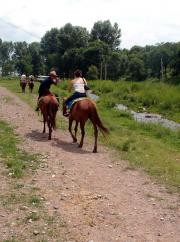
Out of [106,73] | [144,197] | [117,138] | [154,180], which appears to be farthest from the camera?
[106,73]

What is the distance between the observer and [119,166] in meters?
11.0

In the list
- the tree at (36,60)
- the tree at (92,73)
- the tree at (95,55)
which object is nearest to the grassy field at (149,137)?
the tree at (92,73)

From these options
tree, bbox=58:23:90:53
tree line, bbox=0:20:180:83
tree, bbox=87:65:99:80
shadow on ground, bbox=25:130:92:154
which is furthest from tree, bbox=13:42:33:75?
shadow on ground, bbox=25:130:92:154

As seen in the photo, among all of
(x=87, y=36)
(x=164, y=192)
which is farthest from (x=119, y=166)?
(x=87, y=36)

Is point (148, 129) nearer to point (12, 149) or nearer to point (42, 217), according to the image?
point (12, 149)

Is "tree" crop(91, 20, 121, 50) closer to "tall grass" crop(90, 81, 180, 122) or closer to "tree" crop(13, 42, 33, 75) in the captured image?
"tree" crop(13, 42, 33, 75)

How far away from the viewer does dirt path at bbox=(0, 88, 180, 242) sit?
668 cm

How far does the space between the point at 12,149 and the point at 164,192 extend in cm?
466

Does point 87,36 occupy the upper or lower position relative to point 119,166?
upper

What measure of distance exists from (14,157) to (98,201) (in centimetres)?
354

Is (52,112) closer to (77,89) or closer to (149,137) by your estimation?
(77,89)

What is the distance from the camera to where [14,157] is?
11.0 m

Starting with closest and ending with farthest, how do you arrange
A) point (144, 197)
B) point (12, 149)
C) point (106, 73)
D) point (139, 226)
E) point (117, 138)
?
point (139, 226), point (144, 197), point (12, 149), point (117, 138), point (106, 73)

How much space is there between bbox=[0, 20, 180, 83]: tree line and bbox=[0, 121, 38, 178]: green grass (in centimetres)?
4697
